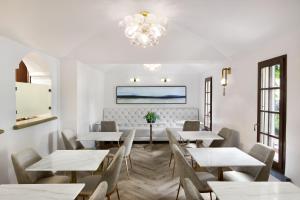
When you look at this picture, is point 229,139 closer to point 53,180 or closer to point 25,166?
point 53,180

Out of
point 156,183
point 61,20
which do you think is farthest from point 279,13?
point 156,183

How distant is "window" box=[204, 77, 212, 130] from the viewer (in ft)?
20.6

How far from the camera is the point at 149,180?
13.0 feet

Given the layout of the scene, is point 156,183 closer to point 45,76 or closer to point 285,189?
point 285,189

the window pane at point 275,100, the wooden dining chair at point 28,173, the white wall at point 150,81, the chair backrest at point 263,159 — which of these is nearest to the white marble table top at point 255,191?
the chair backrest at point 263,159

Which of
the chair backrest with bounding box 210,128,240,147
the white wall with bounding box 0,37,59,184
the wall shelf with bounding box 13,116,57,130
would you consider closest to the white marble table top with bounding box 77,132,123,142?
the wall shelf with bounding box 13,116,57,130

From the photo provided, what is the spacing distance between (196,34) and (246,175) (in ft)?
8.25

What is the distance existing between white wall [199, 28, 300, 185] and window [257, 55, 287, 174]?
9 centimetres

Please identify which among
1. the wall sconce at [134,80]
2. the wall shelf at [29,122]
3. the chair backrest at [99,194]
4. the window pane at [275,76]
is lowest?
the chair backrest at [99,194]

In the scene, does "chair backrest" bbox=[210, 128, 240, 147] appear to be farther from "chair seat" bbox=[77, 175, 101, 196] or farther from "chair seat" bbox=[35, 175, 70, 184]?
"chair seat" bbox=[35, 175, 70, 184]

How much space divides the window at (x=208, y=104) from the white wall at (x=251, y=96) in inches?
13.4

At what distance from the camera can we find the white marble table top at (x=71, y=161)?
2.35 meters

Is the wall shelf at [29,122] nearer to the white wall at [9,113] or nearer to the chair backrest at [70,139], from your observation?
the white wall at [9,113]

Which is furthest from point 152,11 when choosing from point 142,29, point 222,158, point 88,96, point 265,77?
point 88,96
